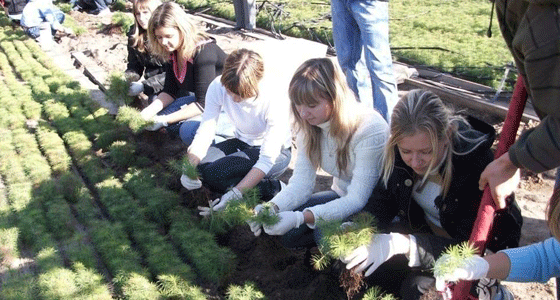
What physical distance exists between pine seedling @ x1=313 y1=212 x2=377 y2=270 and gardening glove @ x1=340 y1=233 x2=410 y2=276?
3 centimetres

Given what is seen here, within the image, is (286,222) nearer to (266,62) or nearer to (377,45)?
(266,62)

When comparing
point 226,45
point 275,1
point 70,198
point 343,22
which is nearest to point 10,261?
point 70,198

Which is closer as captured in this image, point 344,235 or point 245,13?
point 344,235

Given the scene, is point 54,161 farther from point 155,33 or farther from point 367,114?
point 367,114

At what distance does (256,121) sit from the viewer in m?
3.44

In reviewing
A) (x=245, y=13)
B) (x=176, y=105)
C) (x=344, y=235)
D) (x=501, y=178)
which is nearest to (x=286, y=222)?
(x=344, y=235)

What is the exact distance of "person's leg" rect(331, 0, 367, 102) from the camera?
157 inches

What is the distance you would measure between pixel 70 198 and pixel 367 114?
2.06 metres

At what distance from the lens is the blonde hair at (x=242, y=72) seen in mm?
3143

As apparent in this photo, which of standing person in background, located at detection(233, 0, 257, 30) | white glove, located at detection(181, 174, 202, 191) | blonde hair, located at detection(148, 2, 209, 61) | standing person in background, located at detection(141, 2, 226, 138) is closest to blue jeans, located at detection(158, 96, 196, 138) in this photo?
standing person in background, located at detection(141, 2, 226, 138)

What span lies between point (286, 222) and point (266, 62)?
1.24 m

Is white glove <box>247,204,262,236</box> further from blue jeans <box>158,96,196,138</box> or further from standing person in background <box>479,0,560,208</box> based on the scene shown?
blue jeans <box>158,96,196,138</box>

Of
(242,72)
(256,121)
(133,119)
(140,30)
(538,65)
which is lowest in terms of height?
(133,119)

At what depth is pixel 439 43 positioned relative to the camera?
587cm
